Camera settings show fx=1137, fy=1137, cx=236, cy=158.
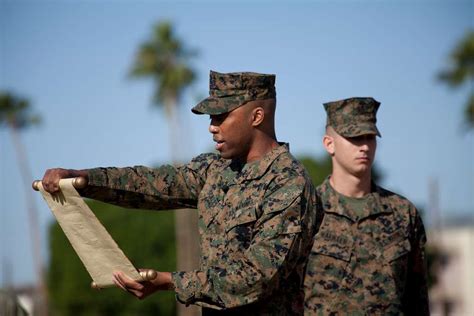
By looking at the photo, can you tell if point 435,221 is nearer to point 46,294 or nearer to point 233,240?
point 46,294

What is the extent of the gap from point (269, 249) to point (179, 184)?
932 mm

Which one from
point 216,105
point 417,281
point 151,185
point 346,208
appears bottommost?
point 417,281

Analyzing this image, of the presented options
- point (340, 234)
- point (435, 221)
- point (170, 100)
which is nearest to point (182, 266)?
point (170, 100)

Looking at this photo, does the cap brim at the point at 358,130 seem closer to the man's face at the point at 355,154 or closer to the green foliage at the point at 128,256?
the man's face at the point at 355,154

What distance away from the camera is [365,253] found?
29.8ft

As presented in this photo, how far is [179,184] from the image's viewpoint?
685cm

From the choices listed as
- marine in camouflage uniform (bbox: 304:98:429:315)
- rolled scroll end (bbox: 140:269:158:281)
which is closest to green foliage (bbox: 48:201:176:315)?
marine in camouflage uniform (bbox: 304:98:429:315)

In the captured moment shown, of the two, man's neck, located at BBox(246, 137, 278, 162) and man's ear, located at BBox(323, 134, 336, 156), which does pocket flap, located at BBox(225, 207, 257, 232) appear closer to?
man's neck, located at BBox(246, 137, 278, 162)

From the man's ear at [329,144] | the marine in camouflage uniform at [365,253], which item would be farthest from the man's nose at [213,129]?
the man's ear at [329,144]

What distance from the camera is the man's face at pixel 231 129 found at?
653cm

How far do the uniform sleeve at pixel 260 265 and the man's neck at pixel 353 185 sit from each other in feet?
10.3

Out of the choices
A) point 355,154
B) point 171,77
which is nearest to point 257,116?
point 355,154

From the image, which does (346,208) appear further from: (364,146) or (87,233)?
(87,233)

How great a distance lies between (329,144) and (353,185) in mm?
462
